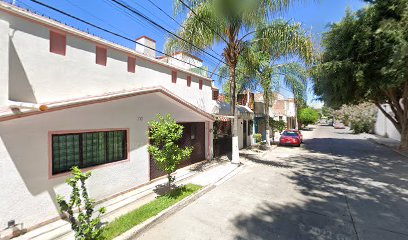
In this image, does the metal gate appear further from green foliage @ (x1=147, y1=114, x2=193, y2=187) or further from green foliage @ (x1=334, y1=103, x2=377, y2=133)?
green foliage @ (x1=334, y1=103, x2=377, y2=133)

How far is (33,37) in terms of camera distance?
187 inches

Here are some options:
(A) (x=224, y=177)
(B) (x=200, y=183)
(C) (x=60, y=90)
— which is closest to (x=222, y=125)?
(A) (x=224, y=177)

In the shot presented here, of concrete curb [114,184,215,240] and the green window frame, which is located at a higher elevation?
the green window frame

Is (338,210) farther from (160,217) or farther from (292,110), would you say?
(292,110)

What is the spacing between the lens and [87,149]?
19.2 feet

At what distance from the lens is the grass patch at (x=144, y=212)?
4375 millimetres

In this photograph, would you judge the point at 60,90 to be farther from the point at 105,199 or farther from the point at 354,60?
the point at 354,60

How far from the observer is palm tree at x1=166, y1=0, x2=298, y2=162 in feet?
27.2

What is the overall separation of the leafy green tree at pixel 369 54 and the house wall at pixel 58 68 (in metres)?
11.4

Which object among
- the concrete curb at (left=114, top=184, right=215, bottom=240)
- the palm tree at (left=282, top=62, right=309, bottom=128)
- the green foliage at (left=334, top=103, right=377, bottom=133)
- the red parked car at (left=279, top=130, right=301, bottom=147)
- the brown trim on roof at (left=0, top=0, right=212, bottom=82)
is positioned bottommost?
the concrete curb at (left=114, top=184, right=215, bottom=240)

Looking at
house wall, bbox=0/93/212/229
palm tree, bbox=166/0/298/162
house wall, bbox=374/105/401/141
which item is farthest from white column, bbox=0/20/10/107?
house wall, bbox=374/105/401/141

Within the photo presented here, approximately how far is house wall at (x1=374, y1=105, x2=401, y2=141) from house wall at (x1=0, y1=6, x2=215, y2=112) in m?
27.3

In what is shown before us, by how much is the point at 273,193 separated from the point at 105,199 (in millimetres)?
5337

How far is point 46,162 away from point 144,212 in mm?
2668
